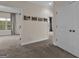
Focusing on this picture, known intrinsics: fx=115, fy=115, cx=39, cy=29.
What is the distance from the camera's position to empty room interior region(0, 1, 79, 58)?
14.5 feet

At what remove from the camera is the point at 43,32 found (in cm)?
833

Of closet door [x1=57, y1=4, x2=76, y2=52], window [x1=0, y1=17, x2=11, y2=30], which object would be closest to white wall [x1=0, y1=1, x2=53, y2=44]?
closet door [x1=57, y1=4, x2=76, y2=52]

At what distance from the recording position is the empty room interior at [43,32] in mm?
4422

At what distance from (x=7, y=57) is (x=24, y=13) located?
10.0 feet

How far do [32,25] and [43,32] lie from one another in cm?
143

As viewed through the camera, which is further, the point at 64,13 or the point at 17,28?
the point at 17,28

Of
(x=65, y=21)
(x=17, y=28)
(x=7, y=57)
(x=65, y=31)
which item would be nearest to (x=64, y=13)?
(x=65, y=21)

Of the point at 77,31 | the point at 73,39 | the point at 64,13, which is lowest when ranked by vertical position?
the point at 73,39

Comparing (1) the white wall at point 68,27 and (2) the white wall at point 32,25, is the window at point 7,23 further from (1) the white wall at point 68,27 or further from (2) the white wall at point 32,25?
(1) the white wall at point 68,27

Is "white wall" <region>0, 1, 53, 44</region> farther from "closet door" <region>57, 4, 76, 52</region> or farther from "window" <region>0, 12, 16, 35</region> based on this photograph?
"window" <region>0, 12, 16, 35</region>

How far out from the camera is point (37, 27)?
25.1 ft

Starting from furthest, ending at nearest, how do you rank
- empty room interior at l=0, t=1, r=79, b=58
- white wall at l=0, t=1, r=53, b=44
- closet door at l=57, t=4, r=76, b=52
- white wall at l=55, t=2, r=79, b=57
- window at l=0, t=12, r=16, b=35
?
1. window at l=0, t=12, r=16, b=35
2. white wall at l=0, t=1, r=53, b=44
3. closet door at l=57, t=4, r=76, b=52
4. empty room interior at l=0, t=1, r=79, b=58
5. white wall at l=55, t=2, r=79, b=57

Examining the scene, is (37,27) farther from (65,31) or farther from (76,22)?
(76,22)

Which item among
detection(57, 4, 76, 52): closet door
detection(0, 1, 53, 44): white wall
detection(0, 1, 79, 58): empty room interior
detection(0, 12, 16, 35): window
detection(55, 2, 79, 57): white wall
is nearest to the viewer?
detection(55, 2, 79, 57): white wall
